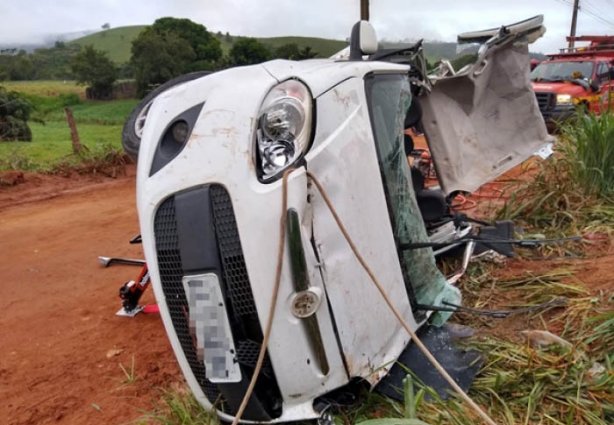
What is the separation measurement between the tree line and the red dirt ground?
2131cm

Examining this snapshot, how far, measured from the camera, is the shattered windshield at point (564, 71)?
41.0 feet

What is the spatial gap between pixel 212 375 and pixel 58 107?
1578 inches

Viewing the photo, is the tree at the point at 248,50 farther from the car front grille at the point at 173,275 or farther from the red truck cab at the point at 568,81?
the car front grille at the point at 173,275

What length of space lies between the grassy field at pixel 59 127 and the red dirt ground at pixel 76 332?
148cm

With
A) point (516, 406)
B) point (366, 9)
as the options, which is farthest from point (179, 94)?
point (366, 9)

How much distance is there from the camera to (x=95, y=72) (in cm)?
4044

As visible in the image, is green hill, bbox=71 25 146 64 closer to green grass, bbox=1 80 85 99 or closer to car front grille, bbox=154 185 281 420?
green grass, bbox=1 80 85 99

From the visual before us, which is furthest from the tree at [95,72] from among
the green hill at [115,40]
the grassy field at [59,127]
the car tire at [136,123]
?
the car tire at [136,123]

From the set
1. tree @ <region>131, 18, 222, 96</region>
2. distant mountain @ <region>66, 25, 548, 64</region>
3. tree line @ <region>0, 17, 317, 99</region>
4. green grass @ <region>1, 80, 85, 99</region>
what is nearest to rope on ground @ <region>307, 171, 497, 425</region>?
distant mountain @ <region>66, 25, 548, 64</region>

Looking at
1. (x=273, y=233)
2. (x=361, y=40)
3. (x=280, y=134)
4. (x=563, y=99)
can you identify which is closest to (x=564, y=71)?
(x=563, y=99)

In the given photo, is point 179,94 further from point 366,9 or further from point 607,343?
point 366,9

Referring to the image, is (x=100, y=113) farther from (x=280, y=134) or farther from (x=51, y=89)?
(x=280, y=134)

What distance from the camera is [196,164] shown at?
1903mm

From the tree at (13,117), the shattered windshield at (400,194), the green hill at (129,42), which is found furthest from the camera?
the green hill at (129,42)
